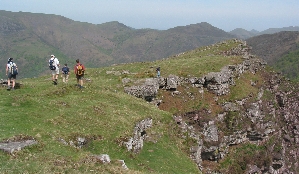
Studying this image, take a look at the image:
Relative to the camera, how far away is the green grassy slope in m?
20.0

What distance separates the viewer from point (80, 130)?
28.5m

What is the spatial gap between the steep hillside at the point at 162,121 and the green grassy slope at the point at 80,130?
10 centimetres

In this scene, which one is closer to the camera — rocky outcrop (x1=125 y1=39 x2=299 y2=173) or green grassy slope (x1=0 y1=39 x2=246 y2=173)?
green grassy slope (x1=0 y1=39 x2=246 y2=173)

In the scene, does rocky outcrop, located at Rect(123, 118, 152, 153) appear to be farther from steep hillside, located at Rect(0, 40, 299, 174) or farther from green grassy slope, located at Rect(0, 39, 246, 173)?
green grassy slope, located at Rect(0, 39, 246, 173)

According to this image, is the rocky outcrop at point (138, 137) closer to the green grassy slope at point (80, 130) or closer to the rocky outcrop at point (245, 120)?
the green grassy slope at point (80, 130)

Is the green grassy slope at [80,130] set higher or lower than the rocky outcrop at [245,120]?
higher

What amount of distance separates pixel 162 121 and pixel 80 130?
1457 cm

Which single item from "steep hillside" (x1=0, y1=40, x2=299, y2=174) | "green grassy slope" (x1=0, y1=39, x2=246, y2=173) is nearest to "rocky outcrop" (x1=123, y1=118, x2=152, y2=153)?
"steep hillside" (x1=0, y1=40, x2=299, y2=174)

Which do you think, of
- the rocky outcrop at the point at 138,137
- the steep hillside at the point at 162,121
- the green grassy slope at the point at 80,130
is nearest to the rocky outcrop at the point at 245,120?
the steep hillside at the point at 162,121

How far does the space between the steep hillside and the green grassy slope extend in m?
0.10

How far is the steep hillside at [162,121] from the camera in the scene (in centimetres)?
2275

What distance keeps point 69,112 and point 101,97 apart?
8542mm

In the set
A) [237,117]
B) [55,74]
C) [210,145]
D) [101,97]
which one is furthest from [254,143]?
[55,74]

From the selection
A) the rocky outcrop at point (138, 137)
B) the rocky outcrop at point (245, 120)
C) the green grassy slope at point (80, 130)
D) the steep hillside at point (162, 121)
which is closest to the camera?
the green grassy slope at point (80, 130)
